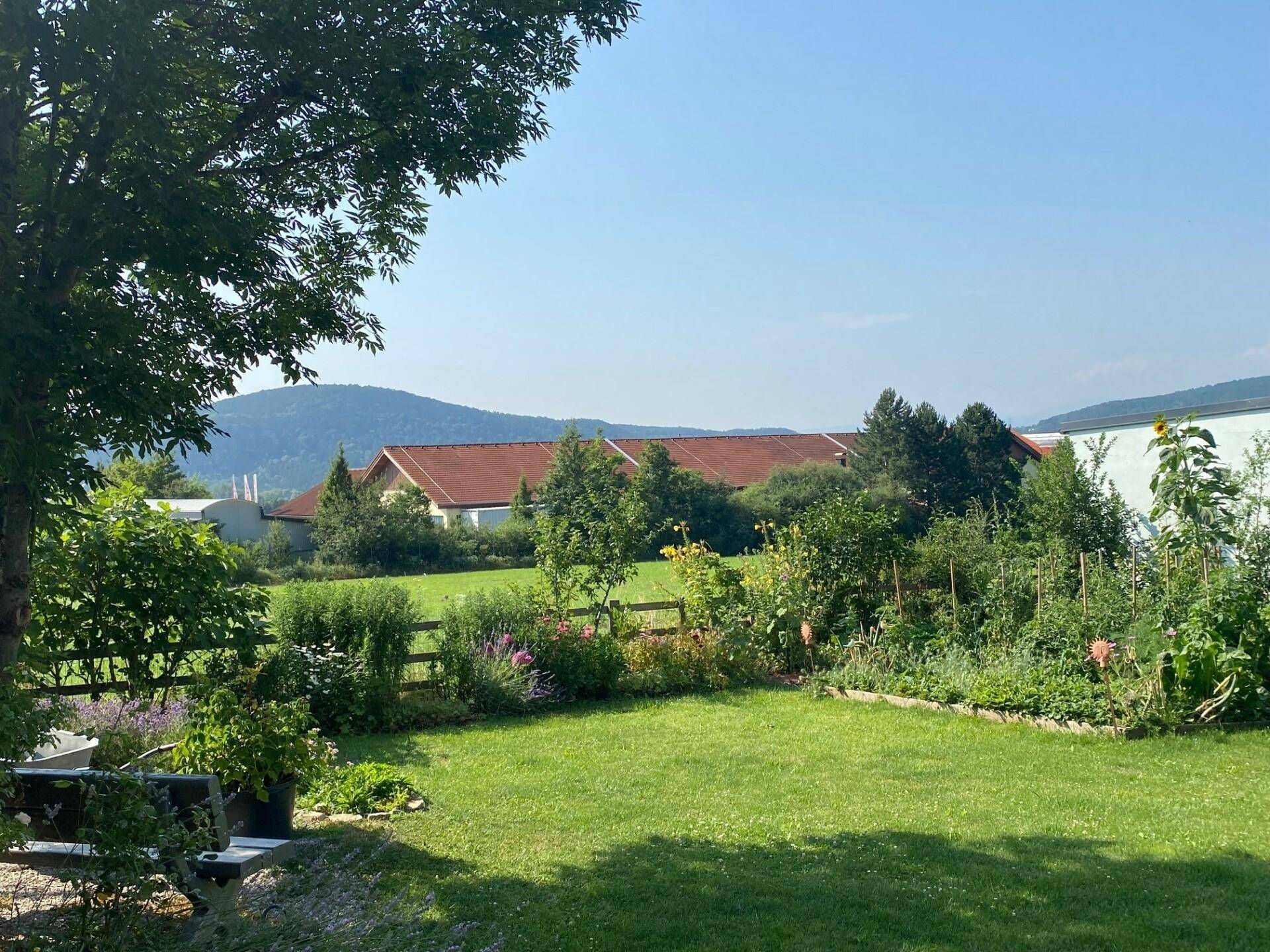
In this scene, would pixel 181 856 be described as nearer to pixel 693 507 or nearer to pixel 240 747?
pixel 240 747

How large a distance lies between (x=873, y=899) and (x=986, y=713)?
5.29 meters

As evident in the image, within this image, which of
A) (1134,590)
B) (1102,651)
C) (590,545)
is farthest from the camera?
(590,545)

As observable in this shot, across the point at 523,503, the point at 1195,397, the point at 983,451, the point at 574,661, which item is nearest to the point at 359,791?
the point at 574,661

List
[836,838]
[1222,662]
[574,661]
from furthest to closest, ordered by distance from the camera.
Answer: [574,661]
[1222,662]
[836,838]

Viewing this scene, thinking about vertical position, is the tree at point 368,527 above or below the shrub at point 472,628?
→ above

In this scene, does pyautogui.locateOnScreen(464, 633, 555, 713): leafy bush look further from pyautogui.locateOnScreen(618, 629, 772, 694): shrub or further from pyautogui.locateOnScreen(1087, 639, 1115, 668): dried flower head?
pyautogui.locateOnScreen(1087, 639, 1115, 668): dried flower head

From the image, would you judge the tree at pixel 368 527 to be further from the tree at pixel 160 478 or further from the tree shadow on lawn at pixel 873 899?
the tree shadow on lawn at pixel 873 899

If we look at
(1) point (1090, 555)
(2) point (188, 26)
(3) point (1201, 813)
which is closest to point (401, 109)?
(2) point (188, 26)

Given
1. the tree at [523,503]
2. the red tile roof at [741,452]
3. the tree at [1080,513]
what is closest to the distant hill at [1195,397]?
the red tile roof at [741,452]

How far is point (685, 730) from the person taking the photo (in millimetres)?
9531

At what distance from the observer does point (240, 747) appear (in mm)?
5250

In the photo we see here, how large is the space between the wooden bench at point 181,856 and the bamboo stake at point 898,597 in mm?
9461

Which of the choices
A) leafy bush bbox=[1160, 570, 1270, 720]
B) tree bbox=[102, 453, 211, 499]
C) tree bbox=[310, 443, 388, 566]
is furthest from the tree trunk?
tree bbox=[310, 443, 388, 566]

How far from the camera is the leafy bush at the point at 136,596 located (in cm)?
802
